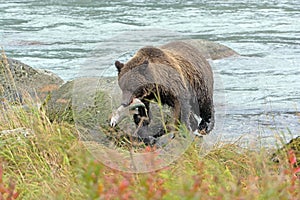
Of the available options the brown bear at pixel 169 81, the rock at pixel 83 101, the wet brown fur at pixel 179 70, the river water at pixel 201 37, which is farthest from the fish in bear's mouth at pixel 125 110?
the river water at pixel 201 37

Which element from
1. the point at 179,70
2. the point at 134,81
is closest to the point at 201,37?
the point at 179,70

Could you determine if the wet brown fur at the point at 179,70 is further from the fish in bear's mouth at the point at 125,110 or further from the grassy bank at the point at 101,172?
the grassy bank at the point at 101,172

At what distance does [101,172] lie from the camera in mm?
3740

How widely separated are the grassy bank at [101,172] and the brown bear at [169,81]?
21.1 inches

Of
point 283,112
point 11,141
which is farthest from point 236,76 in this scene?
point 11,141

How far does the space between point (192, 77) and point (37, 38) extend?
37.4 ft

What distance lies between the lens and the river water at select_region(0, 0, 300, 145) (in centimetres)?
879

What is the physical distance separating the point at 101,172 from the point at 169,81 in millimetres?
2451

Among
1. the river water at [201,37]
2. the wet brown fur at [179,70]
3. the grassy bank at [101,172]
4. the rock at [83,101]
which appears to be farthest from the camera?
the river water at [201,37]

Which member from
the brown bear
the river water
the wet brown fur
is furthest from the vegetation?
the river water

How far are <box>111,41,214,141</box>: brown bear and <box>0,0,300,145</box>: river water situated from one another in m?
0.54

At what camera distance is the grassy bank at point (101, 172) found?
2.74 meters

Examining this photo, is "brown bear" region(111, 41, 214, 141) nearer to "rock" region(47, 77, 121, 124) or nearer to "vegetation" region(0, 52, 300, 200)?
"rock" region(47, 77, 121, 124)

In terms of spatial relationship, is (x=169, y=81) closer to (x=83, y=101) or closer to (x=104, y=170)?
(x=83, y=101)
